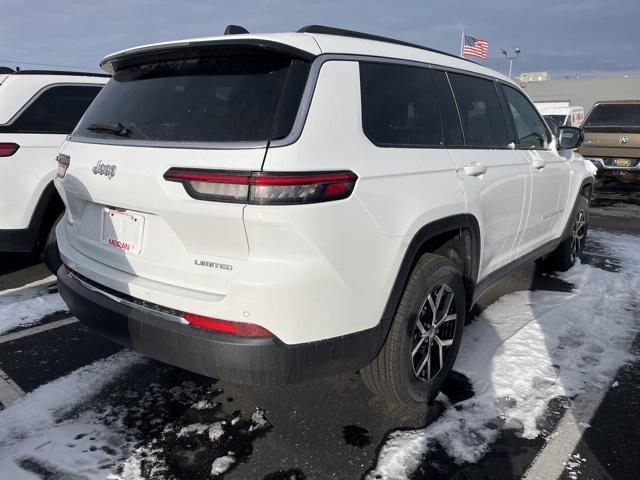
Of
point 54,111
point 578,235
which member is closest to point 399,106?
point 54,111

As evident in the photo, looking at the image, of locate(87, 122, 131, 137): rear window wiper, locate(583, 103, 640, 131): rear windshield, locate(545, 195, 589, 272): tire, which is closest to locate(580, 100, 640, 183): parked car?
locate(583, 103, 640, 131): rear windshield

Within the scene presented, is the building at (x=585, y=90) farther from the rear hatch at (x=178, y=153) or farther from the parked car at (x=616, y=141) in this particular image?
the rear hatch at (x=178, y=153)

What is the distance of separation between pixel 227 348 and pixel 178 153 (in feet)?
2.69

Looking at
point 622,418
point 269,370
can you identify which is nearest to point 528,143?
point 622,418

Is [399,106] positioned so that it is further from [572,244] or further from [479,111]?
[572,244]

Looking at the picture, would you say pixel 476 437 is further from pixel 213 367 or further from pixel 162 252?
pixel 162 252

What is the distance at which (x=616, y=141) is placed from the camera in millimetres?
11617

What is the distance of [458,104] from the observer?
3.20 m

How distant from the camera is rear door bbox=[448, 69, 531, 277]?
3068mm

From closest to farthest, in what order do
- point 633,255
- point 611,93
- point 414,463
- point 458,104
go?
point 414,463
point 458,104
point 633,255
point 611,93

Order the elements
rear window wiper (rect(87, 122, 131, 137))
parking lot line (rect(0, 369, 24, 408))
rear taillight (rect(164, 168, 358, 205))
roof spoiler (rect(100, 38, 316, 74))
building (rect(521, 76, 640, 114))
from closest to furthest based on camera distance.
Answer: rear taillight (rect(164, 168, 358, 205))
roof spoiler (rect(100, 38, 316, 74))
rear window wiper (rect(87, 122, 131, 137))
parking lot line (rect(0, 369, 24, 408))
building (rect(521, 76, 640, 114))

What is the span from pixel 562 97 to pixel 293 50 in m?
44.3

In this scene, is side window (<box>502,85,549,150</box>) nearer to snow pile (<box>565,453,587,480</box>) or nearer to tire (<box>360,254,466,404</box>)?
tire (<box>360,254,466,404</box>)

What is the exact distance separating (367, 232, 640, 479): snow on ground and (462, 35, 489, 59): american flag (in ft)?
77.5
